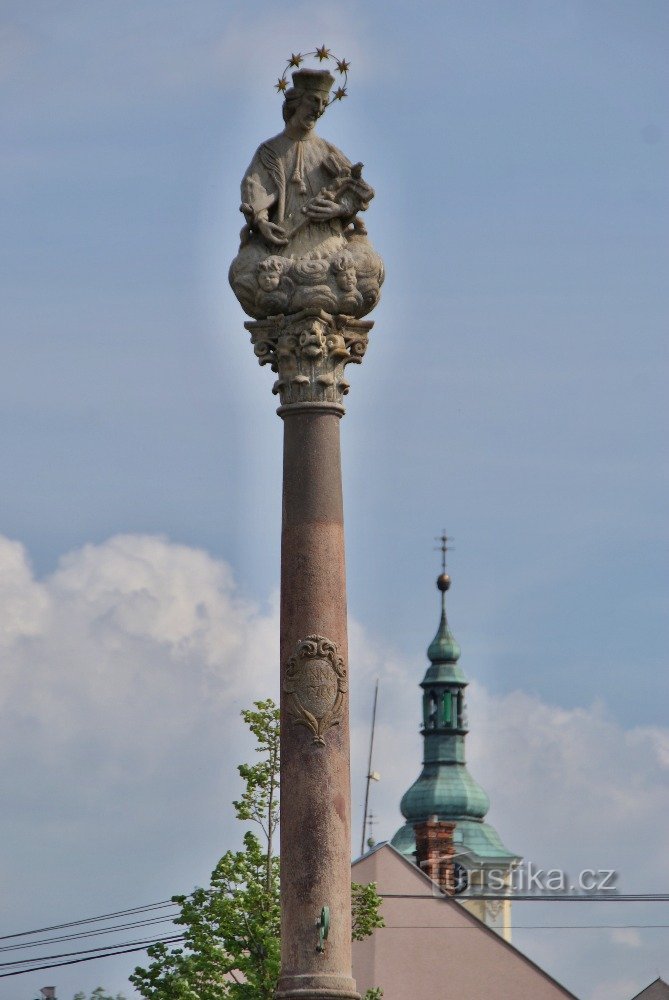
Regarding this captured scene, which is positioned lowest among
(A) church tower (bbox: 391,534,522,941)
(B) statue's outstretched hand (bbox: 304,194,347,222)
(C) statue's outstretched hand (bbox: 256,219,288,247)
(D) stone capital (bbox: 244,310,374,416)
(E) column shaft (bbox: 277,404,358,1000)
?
(E) column shaft (bbox: 277,404,358,1000)

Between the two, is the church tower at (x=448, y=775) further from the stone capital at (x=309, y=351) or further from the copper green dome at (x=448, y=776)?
the stone capital at (x=309, y=351)

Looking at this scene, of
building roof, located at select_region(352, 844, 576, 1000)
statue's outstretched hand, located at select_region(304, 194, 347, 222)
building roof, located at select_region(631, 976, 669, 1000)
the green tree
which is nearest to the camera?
statue's outstretched hand, located at select_region(304, 194, 347, 222)

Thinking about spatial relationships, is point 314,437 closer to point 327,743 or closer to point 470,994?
point 327,743

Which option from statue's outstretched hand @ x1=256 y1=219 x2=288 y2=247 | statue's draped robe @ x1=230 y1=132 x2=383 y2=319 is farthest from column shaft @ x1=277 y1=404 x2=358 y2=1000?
statue's outstretched hand @ x1=256 y1=219 x2=288 y2=247

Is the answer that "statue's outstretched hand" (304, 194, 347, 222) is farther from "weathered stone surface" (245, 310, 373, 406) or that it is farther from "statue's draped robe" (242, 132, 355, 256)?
"weathered stone surface" (245, 310, 373, 406)

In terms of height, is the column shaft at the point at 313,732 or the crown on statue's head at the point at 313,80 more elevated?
the crown on statue's head at the point at 313,80

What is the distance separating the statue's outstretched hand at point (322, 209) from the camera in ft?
71.7

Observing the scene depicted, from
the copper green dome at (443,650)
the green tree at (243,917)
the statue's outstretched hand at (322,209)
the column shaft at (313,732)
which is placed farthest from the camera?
the copper green dome at (443,650)

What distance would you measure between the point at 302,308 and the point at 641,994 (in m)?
60.2

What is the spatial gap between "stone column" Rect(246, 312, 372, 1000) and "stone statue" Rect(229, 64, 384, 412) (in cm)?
2

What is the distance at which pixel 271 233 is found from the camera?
71.4 feet

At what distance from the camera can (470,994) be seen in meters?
69.2

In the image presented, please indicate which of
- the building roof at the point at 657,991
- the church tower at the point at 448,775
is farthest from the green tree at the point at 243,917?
the church tower at the point at 448,775

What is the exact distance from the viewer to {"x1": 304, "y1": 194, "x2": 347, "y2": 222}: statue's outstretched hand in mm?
21859
